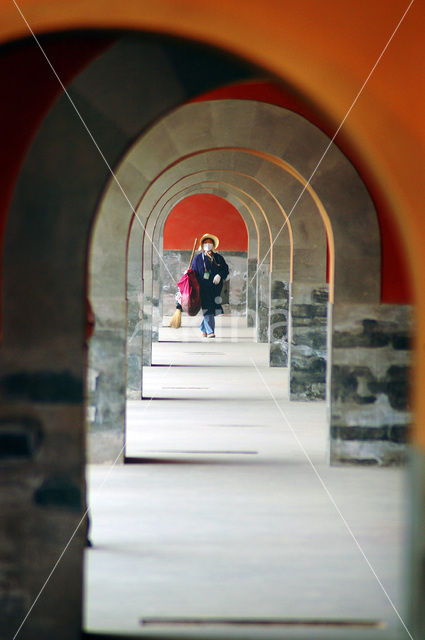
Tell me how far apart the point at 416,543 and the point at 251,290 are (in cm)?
1820

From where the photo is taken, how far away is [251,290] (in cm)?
2153

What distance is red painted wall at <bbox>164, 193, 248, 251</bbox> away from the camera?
85.8 feet

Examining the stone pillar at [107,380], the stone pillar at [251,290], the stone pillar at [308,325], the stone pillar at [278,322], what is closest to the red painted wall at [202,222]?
the stone pillar at [251,290]

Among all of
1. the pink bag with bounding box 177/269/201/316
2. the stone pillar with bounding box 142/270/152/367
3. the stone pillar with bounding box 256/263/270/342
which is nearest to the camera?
the stone pillar with bounding box 142/270/152/367

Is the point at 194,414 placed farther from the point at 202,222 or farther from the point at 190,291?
the point at 202,222

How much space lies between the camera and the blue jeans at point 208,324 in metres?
18.7

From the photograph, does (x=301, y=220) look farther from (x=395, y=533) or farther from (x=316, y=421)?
(x=395, y=533)

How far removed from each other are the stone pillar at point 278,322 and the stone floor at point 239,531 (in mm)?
4082

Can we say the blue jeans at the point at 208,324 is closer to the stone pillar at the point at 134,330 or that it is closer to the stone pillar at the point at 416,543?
the stone pillar at the point at 134,330

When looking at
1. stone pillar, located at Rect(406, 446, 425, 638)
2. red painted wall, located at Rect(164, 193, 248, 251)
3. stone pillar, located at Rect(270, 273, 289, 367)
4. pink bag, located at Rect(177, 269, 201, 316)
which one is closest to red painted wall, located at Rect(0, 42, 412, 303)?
stone pillar, located at Rect(406, 446, 425, 638)

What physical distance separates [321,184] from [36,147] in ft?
13.0

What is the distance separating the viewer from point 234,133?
842 centimetres

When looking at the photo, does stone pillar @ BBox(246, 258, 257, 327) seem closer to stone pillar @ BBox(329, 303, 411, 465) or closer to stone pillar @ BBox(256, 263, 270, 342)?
stone pillar @ BBox(256, 263, 270, 342)

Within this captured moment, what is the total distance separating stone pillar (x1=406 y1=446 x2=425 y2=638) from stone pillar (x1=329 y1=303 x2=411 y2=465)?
11.9 feet
